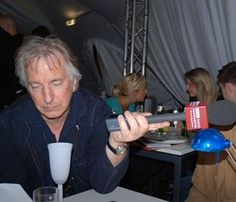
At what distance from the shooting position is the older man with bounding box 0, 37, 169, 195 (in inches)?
62.7

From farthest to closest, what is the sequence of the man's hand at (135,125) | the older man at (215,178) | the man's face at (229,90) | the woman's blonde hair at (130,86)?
1. the woman's blonde hair at (130,86)
2. the man's face at (229,90)
3. the older man at (215,178)
4. the man's hand at (135,125)

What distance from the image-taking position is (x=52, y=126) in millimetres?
1771

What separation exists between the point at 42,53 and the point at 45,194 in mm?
618

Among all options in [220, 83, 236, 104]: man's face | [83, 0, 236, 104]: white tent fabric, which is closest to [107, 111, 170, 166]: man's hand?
[220, 83, 236, 104]: man's face

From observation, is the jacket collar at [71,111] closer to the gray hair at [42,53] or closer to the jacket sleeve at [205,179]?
the gray hair at [42,53]

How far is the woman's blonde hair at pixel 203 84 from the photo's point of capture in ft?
13.1

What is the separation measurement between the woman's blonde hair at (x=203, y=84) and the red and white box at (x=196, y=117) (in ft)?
9.76

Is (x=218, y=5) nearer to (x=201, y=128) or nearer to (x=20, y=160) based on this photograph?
(x=20, y=160)

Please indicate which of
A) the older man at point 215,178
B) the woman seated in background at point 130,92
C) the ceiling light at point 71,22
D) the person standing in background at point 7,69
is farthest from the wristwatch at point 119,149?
the ceiling light at point 71,22

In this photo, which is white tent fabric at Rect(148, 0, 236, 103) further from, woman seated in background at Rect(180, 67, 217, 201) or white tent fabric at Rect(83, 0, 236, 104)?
woman seated in background at Rect(180, 67, 217, 201)

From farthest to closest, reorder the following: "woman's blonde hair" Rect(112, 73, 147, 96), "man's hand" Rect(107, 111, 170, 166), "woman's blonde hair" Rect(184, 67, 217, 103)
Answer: "woman's blonde hair" Rect(112, 73, 147, 96)
"woman's blonde hair" Rect(184, 67, 217, 103)
"man's hand" Rect(107, 111, 170, 166)

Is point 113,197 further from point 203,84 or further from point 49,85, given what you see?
point 203,84

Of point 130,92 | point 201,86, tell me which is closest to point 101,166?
point 130,92

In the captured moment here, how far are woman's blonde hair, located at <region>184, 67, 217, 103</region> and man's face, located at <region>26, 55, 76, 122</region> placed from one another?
8.34 ft
